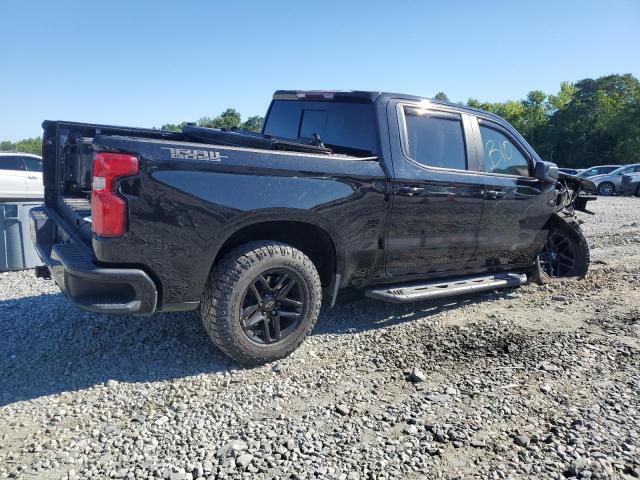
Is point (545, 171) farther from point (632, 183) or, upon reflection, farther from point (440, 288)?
point (632, 183)

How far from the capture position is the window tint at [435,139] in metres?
4.29

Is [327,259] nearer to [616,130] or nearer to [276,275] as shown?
[276,275]

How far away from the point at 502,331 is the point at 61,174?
4.13 metres

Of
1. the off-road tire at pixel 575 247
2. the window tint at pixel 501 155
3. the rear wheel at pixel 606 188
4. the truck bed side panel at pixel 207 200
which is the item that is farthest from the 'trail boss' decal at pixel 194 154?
the rear wheel at pixel 606 188

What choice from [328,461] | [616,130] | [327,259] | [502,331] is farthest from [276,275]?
[616,130]

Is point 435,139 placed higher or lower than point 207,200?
higher

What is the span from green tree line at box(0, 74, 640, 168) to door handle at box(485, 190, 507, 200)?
31161 mm

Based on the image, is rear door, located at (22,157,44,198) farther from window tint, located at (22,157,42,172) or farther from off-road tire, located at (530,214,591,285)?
off-road tire, located at (530,214,591,285)

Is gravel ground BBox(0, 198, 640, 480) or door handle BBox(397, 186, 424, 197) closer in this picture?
gravel ground BBox(0, 198, 640, 480)

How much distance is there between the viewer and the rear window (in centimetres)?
421

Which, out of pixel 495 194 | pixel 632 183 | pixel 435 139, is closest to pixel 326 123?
pixel 435 139

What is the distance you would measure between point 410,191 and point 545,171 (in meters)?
1.93

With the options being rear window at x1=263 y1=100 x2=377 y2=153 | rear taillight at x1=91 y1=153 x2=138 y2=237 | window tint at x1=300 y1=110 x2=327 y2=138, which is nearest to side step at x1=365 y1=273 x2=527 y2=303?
rear window at x1=263 y1=100 x2=377 y2=153

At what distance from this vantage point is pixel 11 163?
11.2 m
